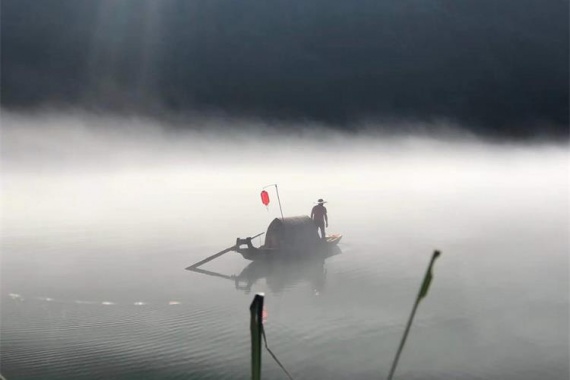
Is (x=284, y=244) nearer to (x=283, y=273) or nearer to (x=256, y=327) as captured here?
(x=283, y=273)

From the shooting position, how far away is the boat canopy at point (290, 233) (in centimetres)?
1570

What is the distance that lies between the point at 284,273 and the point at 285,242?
886mm

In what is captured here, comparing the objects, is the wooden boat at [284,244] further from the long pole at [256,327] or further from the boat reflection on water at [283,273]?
the long pole at [256,327]

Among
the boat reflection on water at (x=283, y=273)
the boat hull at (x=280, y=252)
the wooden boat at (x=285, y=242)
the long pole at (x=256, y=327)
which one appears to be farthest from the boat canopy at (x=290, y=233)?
the long pole at (x=256, y=327)

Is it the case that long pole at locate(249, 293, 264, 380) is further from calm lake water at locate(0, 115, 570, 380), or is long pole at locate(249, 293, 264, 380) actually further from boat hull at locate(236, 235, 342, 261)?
boat hull at locate(236, 235, 342, 261)

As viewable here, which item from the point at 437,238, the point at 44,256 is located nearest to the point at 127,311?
the point at 44,256

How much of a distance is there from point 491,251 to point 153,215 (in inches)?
955

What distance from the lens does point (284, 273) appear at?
1528 centimetres

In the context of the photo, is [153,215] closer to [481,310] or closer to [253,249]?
[253,249]

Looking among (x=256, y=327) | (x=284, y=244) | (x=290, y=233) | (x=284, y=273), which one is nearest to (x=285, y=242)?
(x=284, y=244)

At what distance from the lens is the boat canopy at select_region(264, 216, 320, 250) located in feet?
51.5

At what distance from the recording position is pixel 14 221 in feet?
112

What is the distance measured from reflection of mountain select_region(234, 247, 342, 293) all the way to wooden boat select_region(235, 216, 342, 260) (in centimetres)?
20

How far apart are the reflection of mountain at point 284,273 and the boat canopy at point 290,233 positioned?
41 cm
